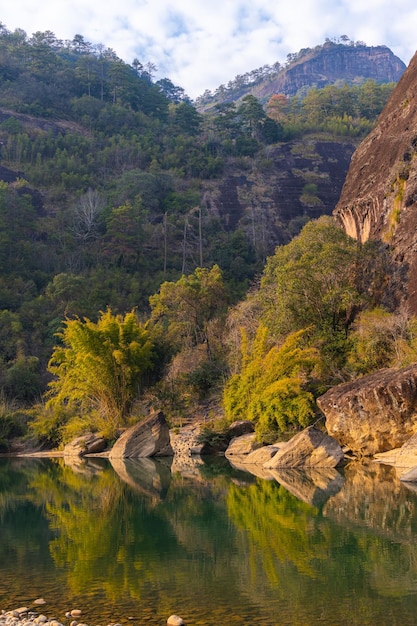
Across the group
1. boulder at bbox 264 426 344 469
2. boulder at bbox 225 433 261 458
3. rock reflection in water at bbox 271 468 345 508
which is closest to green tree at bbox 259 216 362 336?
boulder at bbox 225 433 261 458

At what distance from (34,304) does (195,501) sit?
28.8 meters

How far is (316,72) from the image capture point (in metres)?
164

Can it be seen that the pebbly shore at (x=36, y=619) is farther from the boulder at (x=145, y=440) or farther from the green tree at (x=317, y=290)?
the green tree at (x=317, y=290)

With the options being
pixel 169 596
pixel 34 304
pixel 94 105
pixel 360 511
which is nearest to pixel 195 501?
pixel 360 511

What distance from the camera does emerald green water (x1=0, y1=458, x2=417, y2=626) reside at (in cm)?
686

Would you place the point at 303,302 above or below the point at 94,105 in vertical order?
below

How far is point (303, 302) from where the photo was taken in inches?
930

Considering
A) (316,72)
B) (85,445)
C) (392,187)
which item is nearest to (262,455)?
(85,445)

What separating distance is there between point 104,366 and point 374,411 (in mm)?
11490

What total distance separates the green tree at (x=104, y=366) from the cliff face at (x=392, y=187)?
1034 centimetres

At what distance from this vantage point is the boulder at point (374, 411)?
17484 millimetres

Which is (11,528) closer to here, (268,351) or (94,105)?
(268,351)

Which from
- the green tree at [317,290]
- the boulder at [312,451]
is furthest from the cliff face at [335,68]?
the boulder at [312,451]

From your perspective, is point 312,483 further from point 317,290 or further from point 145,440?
point 317,290
